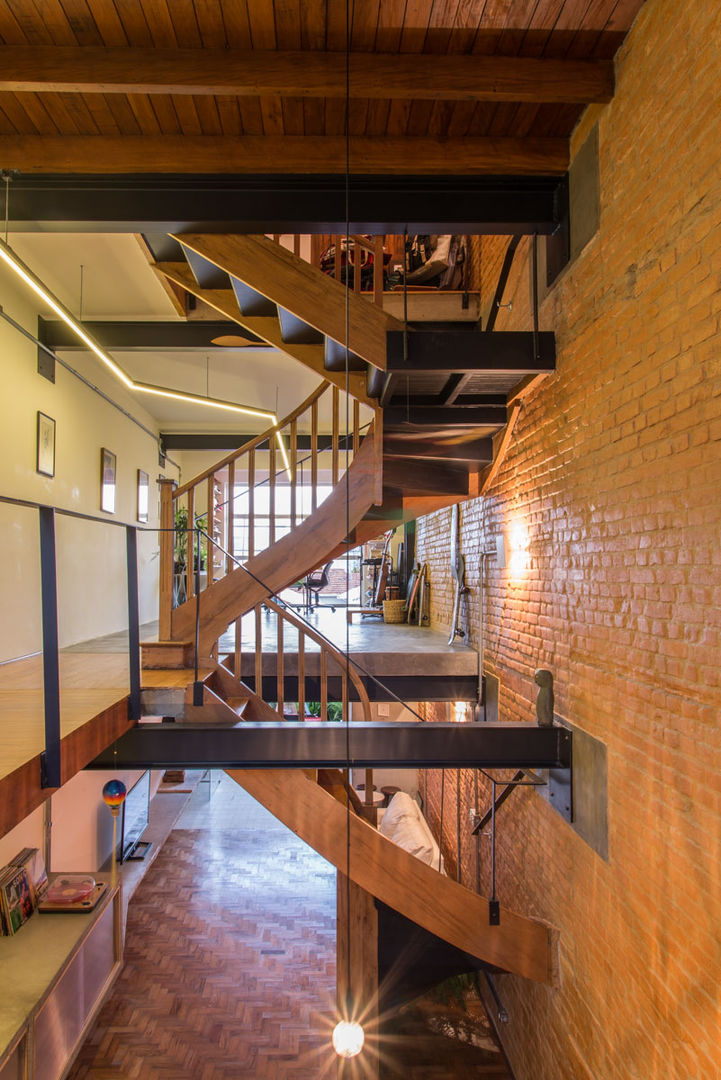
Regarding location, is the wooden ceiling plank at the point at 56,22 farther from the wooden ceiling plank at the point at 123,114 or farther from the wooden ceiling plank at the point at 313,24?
the wooden ceiling plank at the point at 313,24

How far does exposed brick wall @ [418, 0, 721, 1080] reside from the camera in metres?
2.16

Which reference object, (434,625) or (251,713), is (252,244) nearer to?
(251,713)

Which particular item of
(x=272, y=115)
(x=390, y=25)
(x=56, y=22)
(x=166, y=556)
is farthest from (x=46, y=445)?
(x=390, y=25)

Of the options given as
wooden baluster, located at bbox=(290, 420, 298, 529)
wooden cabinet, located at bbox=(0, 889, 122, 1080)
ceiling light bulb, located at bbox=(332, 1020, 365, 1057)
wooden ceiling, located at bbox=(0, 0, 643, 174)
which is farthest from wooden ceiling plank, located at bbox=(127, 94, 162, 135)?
wooden cabinet, located at bbox=(0, 889, 122, 1080)

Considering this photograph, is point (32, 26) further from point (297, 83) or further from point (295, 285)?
point (295, 285)

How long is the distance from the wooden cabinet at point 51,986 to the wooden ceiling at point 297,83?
4.89 m

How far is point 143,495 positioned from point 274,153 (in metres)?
7.49

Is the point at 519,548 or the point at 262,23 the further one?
the point at 519,548

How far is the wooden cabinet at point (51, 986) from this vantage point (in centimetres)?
345

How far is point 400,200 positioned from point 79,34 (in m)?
1.78

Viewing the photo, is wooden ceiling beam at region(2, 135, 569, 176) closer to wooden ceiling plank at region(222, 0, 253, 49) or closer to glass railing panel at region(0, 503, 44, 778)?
wooden ceiling plank at region(222, 0, 253, 49)

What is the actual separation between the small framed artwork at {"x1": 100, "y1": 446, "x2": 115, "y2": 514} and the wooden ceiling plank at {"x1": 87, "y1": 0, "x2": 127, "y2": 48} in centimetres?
560

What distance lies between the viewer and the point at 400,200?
3.58 meters

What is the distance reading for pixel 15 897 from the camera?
4285 millimetres
